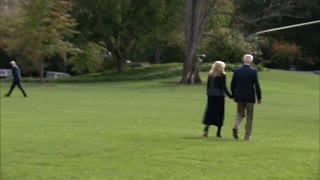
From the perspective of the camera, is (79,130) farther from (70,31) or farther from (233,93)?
(70,31)

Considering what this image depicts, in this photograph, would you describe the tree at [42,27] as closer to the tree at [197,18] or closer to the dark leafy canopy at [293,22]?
the tree at [197,18]

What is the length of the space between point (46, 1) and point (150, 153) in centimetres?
3411

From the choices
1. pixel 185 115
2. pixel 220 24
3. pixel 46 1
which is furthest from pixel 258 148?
pixel 220 24

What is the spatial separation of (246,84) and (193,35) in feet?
103

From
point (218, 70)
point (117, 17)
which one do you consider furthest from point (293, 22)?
point (218, 70)

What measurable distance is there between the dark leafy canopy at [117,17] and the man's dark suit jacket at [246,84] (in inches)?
1475

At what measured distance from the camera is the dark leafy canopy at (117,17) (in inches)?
2055

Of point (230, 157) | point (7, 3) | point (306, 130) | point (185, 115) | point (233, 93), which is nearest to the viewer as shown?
point (230, 157)

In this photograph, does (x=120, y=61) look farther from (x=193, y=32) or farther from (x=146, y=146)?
(x=146, y=146)

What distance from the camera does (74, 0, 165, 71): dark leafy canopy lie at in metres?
52.2

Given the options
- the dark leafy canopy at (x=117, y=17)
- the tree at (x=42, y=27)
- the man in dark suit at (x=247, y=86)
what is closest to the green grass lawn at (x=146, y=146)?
the man in dark suit at (x=247, y=86)

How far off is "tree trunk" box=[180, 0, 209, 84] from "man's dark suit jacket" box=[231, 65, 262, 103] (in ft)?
101

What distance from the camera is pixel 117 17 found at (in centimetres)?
5150

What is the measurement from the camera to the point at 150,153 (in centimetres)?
1222
